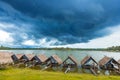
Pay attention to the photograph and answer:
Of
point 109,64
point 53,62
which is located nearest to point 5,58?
point 53,62

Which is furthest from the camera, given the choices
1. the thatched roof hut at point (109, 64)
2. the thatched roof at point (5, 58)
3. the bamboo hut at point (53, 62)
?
the thatched roof at point (5, 58)

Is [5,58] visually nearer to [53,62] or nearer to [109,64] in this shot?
[53,62]

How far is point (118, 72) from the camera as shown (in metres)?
45.8

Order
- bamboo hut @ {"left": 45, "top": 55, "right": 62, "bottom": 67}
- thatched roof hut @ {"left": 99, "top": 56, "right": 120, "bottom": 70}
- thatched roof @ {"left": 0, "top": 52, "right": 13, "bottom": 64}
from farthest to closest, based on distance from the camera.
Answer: thatched roof @ {"left": 0, "top": 52, "right": 13, "bottom": 64}, bamboo hut @ {"left": 45, "top": 55, "right": 62, "bottom": 67}, thatched roof hut @ {"left": 99, "top": 56, "right": 120, "bottom": 70}

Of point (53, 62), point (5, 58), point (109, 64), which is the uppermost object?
point (5, 58)

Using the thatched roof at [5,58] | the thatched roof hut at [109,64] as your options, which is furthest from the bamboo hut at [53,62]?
the thatched roof at [5,58]

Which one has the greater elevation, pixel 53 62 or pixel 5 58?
pixel 5 58

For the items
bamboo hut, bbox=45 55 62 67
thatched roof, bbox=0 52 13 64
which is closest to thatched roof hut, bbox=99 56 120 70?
bamboo hut, bbox=45 55 62 67

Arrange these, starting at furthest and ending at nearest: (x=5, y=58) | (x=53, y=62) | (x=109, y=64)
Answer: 1. (x=5, y=58)
2. (x=53, y=62)
3. (x=109, y=64)

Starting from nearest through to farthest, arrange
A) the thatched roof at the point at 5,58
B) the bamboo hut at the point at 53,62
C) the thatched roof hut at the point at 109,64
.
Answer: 1. the thatched roof hut at the point at 109,64
2. the bamboo hut at the point at 53,62
3. the thatched roof at the point at 5,58

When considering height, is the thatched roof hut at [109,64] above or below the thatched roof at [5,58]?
below

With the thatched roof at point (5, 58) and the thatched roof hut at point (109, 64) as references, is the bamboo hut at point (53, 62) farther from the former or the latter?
the thatched roof at point (5, 58)

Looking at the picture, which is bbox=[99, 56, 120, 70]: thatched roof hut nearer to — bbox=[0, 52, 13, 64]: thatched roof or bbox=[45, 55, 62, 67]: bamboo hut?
bbox=[45, 55, 62, 67]: bamboo hut

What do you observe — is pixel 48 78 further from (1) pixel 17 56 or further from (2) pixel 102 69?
(1) pixel 17 56
